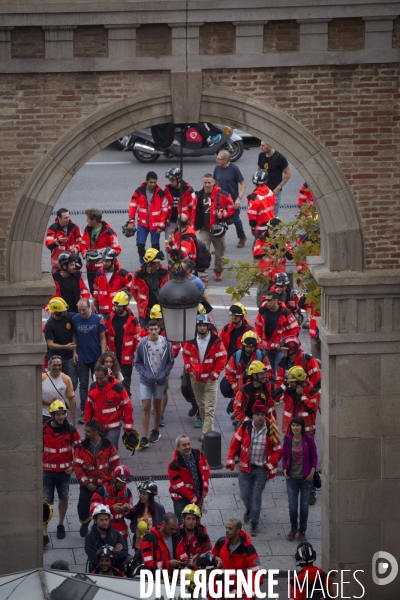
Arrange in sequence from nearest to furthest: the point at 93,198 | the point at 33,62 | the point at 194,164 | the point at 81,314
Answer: the point at 33,62, the point at 81,314, the point at 93,198, the point at 194,164

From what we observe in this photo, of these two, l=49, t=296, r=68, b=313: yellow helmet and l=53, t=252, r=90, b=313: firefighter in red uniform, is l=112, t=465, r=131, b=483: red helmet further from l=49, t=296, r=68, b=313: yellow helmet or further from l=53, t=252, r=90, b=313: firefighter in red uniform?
l=53, t=252, r=90, b=313: firefighter in red uniform

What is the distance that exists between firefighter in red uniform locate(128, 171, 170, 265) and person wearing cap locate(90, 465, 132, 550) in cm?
887

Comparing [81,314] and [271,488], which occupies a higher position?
[81,314]

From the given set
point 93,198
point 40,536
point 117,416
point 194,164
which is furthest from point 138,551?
point 194,164

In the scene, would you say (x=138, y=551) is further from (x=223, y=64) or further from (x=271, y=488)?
(x=223, y=64)


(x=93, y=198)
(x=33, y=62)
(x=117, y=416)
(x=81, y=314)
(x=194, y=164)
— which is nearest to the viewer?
(x=33, y=62)

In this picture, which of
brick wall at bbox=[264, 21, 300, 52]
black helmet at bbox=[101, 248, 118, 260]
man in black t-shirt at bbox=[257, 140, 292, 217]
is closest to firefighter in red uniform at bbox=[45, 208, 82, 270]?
black helmet at bbox=[101, 248, 118, 260]

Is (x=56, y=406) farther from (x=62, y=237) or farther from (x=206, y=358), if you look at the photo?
(x=62, y=237)

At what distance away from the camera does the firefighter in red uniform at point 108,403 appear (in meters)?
18.3

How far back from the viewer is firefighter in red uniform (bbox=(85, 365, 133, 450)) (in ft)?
60.2

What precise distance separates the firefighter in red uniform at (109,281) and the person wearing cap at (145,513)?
5.97m

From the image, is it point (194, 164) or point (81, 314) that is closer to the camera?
point (81, 314)

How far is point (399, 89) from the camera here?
51.0 ft

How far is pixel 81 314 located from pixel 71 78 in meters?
5.67
